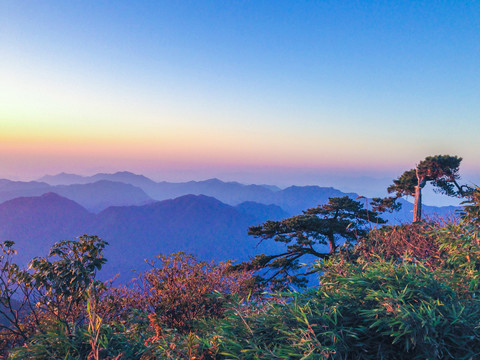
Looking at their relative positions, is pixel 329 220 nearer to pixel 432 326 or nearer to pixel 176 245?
pixel 432 326

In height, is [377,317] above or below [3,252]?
above

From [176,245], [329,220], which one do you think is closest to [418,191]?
[329,220]

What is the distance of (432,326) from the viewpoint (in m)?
2.74

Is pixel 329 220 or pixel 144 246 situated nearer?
pixel 329 220

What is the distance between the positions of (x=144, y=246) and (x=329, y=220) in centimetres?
19062

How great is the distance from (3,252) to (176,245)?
195053 mm

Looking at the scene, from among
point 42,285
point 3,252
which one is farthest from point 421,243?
point 3,252

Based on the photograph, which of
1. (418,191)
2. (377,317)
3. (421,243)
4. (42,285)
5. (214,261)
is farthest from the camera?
(418,191)

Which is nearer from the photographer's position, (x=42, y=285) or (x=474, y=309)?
(x=474, y=309)

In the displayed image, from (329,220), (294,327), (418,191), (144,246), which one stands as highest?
(294,327)

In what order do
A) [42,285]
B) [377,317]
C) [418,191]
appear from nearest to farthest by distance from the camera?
[377,317], [42,285], [418,191]

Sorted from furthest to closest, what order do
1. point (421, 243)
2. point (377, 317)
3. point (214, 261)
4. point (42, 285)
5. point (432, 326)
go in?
point (214, 261) → point (421, 243) → point (42, 285) → point (377, 317) → point (432, 326)

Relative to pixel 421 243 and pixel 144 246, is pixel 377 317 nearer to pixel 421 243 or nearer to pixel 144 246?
pixel 421 243

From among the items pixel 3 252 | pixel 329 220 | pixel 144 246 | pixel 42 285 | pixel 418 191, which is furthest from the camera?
pixel 144 246
